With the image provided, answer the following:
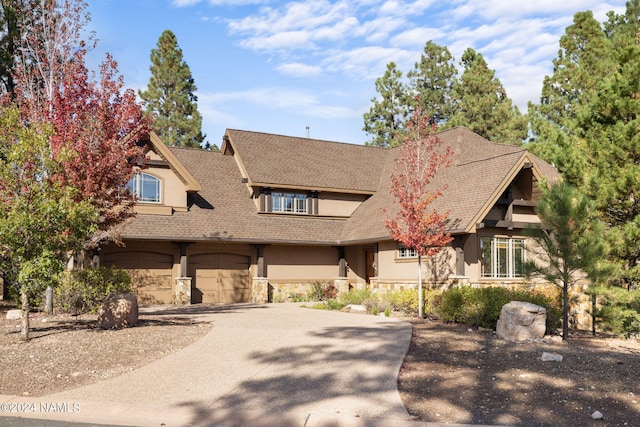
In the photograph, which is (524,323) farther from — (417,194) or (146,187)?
(146,187)

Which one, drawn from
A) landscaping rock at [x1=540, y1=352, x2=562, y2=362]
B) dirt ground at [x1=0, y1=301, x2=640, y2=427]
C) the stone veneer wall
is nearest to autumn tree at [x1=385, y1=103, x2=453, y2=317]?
the stone veneer wall

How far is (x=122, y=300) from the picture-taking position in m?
13.7

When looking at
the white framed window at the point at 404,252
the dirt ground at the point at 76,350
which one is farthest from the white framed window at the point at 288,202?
the dirt ground at the point at 76,350

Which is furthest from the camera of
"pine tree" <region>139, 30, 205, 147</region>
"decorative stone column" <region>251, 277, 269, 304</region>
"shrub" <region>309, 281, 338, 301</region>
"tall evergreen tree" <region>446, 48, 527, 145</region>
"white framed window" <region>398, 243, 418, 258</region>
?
"pine tree" <region>139, 30, 205, 147</region>

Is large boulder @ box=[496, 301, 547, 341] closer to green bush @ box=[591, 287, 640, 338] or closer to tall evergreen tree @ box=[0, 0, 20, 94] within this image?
green bush @ box=[591, 287, 640, 338]

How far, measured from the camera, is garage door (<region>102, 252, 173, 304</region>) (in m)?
22.4

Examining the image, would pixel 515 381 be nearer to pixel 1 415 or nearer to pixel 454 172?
pixel 1 415

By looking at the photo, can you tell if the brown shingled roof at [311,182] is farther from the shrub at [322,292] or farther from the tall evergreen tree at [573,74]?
the tall evergreen tree at [573,74]

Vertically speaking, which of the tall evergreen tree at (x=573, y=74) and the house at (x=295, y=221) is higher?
the tall evergreen tree at (x=573, y=74)

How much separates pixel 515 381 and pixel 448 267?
38.5 feet

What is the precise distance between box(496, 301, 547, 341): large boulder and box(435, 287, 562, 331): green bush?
62.1 inches

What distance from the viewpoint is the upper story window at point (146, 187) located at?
22.9m

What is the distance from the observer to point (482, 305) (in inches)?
596

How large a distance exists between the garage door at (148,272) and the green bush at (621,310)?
15.9m
